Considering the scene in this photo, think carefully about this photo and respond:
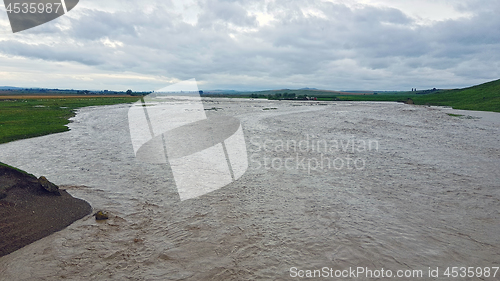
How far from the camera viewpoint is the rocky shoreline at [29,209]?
27.6 feet

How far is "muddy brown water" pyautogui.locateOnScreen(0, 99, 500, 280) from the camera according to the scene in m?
7.62

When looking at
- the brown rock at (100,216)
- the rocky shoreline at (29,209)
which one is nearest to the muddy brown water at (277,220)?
the brown rock at (100,216)

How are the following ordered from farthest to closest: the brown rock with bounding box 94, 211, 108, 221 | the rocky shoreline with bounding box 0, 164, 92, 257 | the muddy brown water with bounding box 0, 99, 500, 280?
the brown rock with bounding box 94, 211, 108, 221 < the rocky shoreline with bounding box 0, 164, 92, 257 < the muddy brown water with bounding box 0, 99, 500, 280

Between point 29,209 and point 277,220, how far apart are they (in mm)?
8488

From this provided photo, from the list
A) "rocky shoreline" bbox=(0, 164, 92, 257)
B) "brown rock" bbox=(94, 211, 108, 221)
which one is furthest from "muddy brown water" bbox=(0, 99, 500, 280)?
"rocky shoreline" bbox=(0, 164, 92, 257)

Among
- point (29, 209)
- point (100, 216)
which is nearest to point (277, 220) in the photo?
point (100, 216)

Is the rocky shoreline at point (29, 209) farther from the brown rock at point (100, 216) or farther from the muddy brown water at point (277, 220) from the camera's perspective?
the brown rock at point (100, 216)

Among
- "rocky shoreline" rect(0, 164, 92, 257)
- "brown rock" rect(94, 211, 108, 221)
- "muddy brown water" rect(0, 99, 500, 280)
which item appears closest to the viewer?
"muddy brown water" rect(0, 99, 500, 280)

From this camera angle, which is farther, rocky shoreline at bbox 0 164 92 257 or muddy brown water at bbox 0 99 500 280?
rocky shoreline at bbox 0 164 92 257

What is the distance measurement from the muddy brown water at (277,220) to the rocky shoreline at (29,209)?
455 millimetres

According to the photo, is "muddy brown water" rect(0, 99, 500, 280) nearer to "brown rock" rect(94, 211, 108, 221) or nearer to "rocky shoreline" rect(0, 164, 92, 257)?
"brown rock" rect(94, 211, 108, 221)

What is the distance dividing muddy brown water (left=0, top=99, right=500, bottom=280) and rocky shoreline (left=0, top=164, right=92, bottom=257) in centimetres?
45

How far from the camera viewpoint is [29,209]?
950 centimetres

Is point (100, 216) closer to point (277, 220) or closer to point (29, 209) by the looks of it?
point (29, 209)
